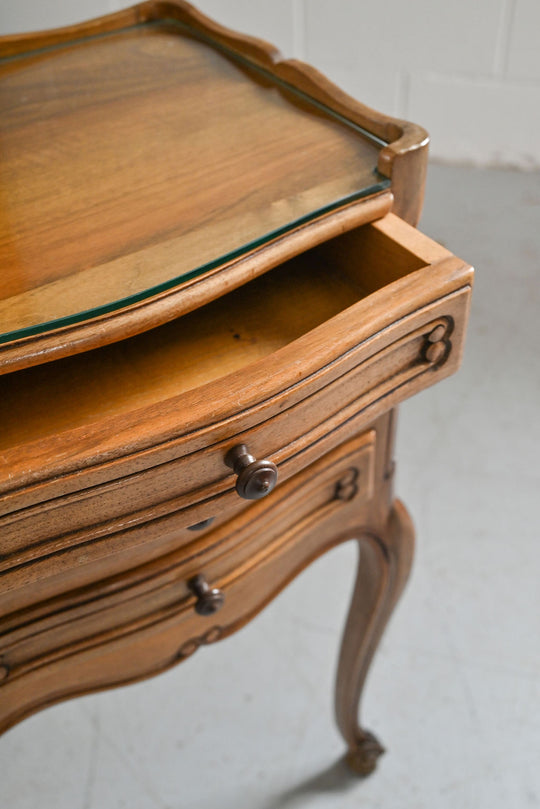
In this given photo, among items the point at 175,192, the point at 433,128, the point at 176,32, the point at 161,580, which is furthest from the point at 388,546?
the point at 433,128

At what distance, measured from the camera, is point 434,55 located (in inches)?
51.1

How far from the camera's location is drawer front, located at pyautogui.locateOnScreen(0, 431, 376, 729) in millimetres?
458

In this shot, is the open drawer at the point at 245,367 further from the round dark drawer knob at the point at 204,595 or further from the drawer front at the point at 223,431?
the round dark drawer knob at the point at 204,595

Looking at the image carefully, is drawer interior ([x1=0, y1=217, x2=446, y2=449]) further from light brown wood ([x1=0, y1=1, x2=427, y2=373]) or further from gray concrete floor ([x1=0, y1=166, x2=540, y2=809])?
gray concrete floor ([x1=0, y1=166, x2=540, y2=809])

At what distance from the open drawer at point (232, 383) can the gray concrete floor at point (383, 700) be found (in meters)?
0.51

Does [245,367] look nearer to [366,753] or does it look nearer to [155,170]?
[155,170]

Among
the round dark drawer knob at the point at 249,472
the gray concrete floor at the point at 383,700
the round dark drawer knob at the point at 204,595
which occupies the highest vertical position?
the round dark drawer knob at the point at 249,472

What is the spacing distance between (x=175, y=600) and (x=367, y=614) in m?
Result: 0.24

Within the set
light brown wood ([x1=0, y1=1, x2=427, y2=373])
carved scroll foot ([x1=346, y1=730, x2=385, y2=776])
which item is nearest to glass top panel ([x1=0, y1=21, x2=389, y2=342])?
light brown wood ([x1=0, y1=1, x2=427, y2=373])

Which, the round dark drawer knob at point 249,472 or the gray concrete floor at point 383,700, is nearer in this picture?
the round dark drawer knob at point 249,472

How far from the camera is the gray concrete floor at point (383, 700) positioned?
2.64 feet

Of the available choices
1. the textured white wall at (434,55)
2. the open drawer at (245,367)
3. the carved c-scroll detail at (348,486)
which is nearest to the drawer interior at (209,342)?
the open drawer at (245,367)

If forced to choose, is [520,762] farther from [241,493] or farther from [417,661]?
[241,493]

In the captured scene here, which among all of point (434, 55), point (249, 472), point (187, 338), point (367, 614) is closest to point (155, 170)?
point (187, 338)
